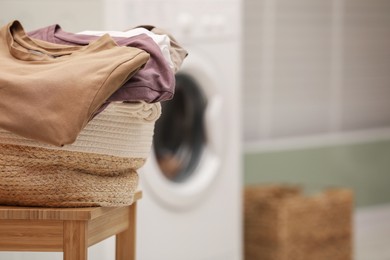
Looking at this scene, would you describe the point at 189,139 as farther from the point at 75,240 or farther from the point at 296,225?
the point at 75,240

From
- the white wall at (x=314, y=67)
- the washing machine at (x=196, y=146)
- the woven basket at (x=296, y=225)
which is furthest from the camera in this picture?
the white wall at (x=314, y=67)

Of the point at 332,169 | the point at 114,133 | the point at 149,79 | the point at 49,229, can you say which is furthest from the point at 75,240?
the point at 332,169

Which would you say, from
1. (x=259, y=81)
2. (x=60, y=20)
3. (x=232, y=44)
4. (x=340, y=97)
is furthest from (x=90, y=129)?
(x=340, y=97)

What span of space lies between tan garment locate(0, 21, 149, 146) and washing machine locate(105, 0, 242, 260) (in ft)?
3.79

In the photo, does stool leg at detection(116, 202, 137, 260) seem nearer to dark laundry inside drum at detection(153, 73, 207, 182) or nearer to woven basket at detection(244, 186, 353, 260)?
dark laundry inside drum at detection(153, 73, 207, 182)

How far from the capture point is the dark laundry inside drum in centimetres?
284

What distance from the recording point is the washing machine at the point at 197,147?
8.98 feet

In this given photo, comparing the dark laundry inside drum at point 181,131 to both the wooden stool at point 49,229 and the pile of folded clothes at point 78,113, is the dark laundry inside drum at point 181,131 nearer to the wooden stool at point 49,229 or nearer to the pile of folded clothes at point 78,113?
the pile of folded clothes at point 78,113

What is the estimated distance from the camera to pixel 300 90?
4.06m

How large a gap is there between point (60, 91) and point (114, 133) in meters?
0.19

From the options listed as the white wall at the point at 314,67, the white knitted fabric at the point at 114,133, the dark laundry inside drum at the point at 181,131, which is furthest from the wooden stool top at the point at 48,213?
the white wall at the point at 314,67

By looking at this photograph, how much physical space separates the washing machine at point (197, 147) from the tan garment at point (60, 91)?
1.16 m

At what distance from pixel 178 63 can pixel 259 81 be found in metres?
2.11

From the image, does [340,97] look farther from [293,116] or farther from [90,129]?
[90,129]
